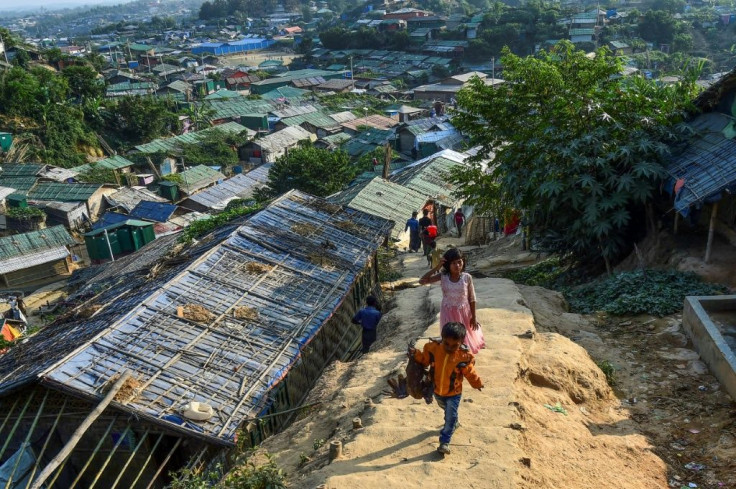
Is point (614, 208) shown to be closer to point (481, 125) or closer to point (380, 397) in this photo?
point (481, 125)

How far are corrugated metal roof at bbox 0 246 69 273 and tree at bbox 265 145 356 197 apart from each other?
11049mm

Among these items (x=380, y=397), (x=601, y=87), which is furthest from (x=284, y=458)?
(x=601, y=87)

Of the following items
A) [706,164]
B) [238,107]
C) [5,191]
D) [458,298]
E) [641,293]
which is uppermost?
[458,298]

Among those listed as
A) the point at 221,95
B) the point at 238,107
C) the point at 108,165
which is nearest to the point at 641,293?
the point at 108,165

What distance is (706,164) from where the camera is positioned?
36.3ft

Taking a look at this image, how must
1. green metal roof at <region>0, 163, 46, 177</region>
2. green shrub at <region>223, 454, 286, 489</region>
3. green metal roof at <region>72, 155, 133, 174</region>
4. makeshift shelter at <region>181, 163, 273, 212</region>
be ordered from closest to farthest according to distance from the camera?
green shrub at <region>223, 454, 286, 489</region>, makeshift shelter at <region>181, 163, 273, 212</region>, green metal roof at <region>0, 163, 46, 177</region>, green metal roof at <region>72, 155, 133, 174</region>

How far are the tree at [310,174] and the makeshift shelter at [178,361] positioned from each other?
20280 millimetres

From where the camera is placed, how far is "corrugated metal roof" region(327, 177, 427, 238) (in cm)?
2280

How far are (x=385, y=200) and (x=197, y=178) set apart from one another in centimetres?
2069

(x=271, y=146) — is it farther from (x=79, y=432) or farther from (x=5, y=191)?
(x=79, y=432)

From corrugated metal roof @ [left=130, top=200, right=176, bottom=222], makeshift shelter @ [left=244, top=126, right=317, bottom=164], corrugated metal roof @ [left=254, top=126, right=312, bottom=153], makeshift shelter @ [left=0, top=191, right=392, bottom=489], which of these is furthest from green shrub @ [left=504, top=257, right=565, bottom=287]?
corrugated metal roof @ [left=254, top=126, right=312, bottom=153]

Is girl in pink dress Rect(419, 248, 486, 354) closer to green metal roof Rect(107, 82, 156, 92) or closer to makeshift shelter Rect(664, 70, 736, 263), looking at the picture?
makeshift shelter Rect(664, 70, 736, 263)

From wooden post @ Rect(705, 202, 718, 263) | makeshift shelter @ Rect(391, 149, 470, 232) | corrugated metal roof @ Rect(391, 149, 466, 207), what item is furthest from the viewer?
corrugated metal roof @ Rect(391, 149, 466, 207)

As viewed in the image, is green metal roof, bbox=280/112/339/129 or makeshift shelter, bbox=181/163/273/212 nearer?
makeshift shelter, bbox=181/163/273/212
